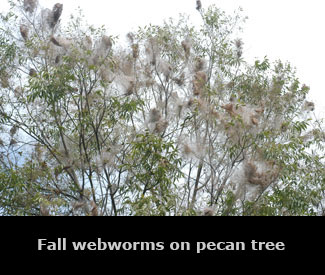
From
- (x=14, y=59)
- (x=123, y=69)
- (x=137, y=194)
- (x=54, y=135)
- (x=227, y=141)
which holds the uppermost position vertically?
(x=14, y=59)

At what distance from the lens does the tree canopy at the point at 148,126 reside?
21.3 ft

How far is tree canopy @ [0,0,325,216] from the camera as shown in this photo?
6.50 metres

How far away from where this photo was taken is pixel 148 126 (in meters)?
7.24

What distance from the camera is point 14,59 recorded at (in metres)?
8.45

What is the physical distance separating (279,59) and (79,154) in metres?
4.67

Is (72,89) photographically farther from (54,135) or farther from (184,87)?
(184,87)
